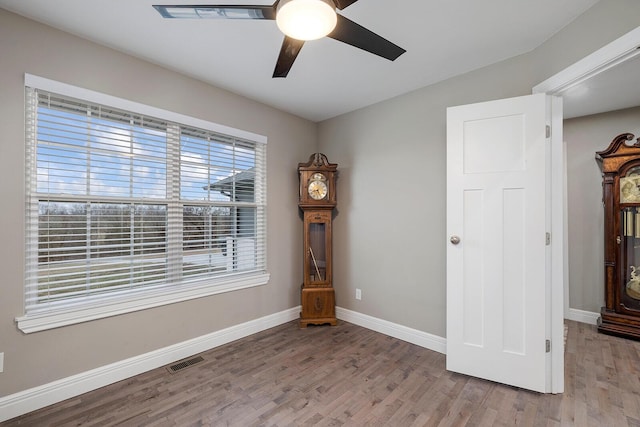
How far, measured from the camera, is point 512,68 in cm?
226

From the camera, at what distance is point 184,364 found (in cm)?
239

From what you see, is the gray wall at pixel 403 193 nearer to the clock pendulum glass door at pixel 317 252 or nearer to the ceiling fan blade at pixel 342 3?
the clock pendulum glass door at pixel 317 252

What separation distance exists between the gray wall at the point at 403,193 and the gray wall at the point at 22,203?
92 centimetres

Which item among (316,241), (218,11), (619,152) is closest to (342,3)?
(218,11)

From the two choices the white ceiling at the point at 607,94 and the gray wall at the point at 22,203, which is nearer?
the gray wall at the point at 22,203

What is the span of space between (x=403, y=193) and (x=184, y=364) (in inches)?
102

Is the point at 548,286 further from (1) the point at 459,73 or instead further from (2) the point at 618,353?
(1) the point at 459,73

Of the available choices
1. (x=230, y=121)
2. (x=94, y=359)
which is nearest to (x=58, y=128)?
(x=230, y=121)

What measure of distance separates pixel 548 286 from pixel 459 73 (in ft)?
6.24

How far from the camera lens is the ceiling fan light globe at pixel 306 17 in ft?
3.98

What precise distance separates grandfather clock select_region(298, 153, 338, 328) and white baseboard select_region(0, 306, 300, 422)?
0.66 metres

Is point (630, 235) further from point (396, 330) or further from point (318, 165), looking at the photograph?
point (318, 165)

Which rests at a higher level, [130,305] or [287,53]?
[287,53]

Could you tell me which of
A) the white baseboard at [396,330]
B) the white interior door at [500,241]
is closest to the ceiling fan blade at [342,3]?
the white interior door at [500,241]
